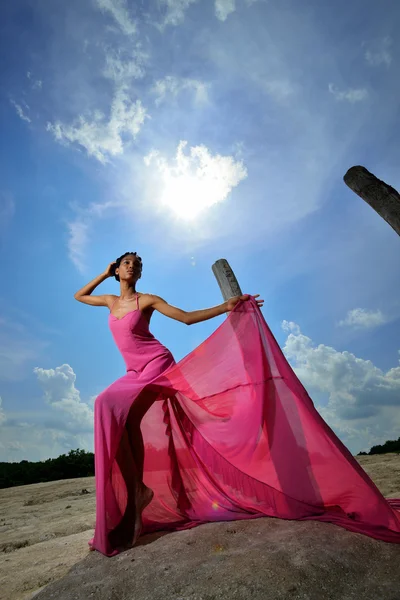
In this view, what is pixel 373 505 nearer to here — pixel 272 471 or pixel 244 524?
pixel 272 471

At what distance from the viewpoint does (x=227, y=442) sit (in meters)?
3.01

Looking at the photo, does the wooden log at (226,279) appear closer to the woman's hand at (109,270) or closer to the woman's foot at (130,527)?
the woman's hand at (109,270)

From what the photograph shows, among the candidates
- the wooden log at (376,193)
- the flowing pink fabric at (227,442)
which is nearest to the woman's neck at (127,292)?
the flowing pink fabric at (227,442)

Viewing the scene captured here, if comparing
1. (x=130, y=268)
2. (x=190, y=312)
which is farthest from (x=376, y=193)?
(x=130, y=268)

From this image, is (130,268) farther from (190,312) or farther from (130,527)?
(130,527)

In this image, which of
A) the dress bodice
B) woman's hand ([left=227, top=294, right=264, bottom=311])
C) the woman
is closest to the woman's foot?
the woman

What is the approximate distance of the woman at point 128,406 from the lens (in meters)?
2.55

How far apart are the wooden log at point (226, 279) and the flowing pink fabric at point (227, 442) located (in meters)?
1.20

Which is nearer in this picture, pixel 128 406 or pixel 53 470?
pixel 128 406

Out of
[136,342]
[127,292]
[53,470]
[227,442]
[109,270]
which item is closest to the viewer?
[227,442]

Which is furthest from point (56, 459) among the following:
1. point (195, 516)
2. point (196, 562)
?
point (196, 562)

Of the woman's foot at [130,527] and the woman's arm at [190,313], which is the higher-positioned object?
the woman's arm at [190,313]

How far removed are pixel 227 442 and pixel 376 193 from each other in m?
2.96

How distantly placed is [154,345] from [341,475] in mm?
1827
